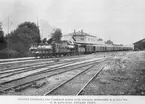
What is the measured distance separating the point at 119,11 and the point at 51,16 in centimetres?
128

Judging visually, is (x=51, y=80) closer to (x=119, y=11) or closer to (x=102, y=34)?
(x=102, y=34)

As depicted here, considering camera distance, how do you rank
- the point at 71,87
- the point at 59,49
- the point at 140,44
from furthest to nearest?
the point at 59,49 → the point at 140,44 → the point at 71,87

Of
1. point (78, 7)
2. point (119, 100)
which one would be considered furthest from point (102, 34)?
point (119, 100)

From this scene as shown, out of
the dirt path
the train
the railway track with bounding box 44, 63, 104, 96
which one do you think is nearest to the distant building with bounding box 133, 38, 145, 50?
the dirt path

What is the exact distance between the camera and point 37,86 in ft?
6.94

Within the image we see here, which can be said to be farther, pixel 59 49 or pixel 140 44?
pixel 59 49

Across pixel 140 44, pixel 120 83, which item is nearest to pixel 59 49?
pixel 140 44

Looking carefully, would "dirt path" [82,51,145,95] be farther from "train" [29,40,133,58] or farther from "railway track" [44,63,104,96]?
"train" [29,40,133,58]

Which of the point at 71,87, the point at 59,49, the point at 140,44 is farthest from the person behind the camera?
the point at 59,49

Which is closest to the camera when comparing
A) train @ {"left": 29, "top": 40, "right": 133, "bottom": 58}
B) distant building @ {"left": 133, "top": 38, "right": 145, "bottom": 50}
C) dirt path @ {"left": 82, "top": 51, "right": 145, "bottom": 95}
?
dirt path @ {"left": 82, "top": 51, "right": 145, "bottom": 95}

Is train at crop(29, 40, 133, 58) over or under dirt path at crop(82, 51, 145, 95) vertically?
over

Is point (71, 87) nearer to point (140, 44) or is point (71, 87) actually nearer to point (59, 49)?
point (140, 44)

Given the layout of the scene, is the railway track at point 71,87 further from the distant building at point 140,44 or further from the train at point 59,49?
the train at point 59,49

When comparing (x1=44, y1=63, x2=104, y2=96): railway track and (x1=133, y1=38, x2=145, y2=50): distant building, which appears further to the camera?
(x1=133, y1=38, x2=145, y2=50): distant building
